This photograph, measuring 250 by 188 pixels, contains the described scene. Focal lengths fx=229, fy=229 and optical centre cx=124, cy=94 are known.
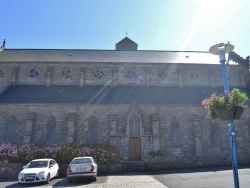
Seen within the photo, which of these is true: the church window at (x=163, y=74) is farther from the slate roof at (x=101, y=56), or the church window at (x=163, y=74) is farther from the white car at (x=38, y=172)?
the white car at (x=38, y=172)

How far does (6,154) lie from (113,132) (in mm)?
10172

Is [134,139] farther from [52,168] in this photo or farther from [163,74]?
[52,168]

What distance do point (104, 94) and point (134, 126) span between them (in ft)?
17.8

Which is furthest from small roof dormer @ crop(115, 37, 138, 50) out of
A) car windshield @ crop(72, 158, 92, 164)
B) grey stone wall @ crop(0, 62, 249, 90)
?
Answer: car windshield @ crop(72, 158, 92, 164)

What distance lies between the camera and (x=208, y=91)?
95.1 feet

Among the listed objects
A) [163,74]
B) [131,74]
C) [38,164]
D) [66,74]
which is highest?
[163,74]

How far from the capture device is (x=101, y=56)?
33.0 meters

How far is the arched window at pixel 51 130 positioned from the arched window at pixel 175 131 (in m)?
12.8

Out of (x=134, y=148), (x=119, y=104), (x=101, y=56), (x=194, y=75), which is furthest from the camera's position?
(x=101, y=56)

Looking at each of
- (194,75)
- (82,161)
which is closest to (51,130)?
(82,161)

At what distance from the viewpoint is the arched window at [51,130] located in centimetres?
2444

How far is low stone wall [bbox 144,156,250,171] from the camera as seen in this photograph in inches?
779

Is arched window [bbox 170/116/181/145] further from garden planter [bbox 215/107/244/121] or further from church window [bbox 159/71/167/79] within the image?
garden planter [bbox 215/107/244/121]

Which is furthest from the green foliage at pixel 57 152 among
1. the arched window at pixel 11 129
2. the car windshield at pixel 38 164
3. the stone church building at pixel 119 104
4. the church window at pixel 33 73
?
the church window at pixel 33 73
